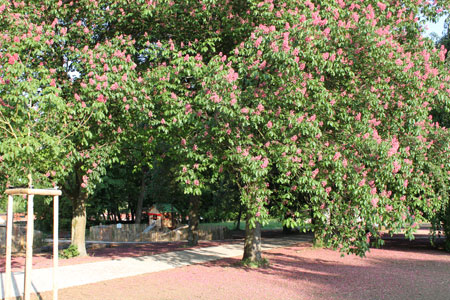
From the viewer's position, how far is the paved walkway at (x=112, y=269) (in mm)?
9969

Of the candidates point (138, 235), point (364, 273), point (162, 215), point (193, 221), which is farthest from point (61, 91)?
point (162, 215)

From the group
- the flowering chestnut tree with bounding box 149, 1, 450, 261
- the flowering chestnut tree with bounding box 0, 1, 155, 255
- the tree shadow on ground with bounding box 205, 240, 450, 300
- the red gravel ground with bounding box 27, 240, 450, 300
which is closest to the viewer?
the flowering chestnut tree with bounding box 0, 1, 155, 255

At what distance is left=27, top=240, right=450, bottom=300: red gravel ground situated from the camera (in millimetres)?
8898

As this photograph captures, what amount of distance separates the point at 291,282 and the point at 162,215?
32.2m

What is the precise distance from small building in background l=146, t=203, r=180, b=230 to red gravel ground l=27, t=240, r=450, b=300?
1898 cm

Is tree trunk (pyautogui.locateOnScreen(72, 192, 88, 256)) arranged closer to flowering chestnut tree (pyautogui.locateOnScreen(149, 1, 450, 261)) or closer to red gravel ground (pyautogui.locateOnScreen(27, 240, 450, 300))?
red gravel ground (pyautogui.locateOnScreen(27, 240, 450, 300))

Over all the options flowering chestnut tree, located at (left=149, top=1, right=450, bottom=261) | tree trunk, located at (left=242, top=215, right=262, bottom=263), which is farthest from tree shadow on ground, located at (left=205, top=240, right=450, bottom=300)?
flowering chestnut tree, located at (left=149, top=1, right=450, bottom=261)

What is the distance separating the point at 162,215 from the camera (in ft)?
135

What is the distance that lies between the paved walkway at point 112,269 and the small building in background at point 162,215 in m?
15.5

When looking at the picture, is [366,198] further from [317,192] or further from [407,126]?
[407,126]

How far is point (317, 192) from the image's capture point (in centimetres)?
879

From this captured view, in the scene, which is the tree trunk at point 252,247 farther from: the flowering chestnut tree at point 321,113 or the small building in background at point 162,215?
the small building in background at point 162,215

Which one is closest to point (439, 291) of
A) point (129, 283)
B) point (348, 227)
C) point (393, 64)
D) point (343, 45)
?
point (348, 227)

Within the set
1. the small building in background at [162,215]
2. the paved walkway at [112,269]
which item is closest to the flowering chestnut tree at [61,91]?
the paved walkway at [112,269]
